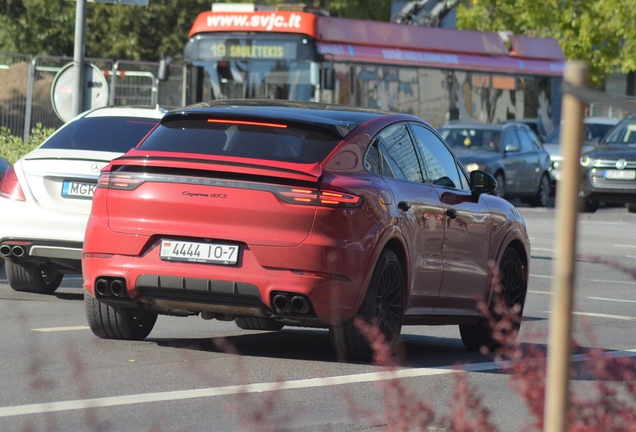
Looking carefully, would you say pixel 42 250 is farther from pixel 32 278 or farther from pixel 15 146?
pixel 15 146

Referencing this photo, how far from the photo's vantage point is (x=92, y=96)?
17.6 metres

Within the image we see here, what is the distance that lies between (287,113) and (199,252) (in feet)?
3.70

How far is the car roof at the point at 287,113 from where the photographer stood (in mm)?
8023

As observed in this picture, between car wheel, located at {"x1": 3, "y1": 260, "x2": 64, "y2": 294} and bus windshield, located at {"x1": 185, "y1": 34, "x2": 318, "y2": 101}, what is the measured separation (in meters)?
14.8

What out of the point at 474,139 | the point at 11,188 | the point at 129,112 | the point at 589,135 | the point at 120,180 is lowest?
the point at 589,135

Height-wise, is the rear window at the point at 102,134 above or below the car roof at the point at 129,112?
below

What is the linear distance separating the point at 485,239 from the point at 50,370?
3.41 metres

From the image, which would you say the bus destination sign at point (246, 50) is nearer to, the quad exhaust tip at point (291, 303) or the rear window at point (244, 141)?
the rear window at point (244, 141)

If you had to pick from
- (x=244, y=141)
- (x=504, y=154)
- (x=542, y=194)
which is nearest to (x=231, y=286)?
(x=244, y=141)

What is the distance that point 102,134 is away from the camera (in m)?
11.6

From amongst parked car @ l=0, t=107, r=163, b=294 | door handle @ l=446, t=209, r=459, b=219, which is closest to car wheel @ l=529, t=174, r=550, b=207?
parked car @ l=0, t=107, r=163, b=294

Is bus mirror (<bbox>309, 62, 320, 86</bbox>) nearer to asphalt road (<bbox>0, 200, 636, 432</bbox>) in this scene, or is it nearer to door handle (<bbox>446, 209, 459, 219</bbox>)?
asphalt road (<bbox>0, 200, 636, 432</bbox>)

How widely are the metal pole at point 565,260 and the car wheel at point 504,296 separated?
250 inches

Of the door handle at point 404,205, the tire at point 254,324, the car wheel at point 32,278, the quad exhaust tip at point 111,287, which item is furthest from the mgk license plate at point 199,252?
the car wheel at point 32,278
